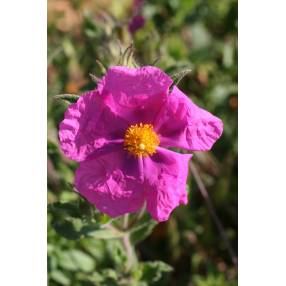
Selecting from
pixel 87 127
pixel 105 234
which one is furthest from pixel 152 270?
pixel 87 127

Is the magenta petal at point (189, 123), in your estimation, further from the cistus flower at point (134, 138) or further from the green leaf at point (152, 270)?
the green leaf at point (152, 270)

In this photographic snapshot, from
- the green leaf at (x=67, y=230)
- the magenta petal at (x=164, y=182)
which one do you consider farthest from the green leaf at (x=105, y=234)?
the magenta petal at (x=164, y=182)

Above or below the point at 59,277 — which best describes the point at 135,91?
above

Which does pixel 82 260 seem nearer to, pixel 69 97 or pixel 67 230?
pixel 67 230

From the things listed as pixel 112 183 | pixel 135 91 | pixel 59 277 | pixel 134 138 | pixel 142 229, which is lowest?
pixel 59 277
